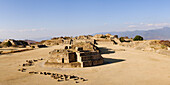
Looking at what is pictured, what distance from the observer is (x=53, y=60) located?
1512 cm

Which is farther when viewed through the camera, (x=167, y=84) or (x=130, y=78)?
(x=130, y=78)

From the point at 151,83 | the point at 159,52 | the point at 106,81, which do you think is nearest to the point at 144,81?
the point at 151,83

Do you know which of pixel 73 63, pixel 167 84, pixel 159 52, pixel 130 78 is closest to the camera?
pixel 167 84

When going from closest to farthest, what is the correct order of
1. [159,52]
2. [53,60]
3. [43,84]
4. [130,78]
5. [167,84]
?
[167,84] < [43,84] < [130,78] < [53,60] < [159,52]

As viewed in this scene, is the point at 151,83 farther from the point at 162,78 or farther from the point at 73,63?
the point at 73,63

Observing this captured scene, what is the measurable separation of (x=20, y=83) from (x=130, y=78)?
8225mm

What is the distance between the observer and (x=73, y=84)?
912 cm

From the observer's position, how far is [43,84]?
930cm

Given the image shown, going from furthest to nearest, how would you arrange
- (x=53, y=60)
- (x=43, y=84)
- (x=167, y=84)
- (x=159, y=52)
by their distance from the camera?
(x=159, y=52), (x=53, y=60), (x=43, y=84), (x=167, y=84)

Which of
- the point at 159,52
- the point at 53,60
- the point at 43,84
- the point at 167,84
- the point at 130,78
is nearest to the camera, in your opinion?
the point at 167,84

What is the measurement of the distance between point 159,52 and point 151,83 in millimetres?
18603

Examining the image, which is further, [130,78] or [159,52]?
[159,52]

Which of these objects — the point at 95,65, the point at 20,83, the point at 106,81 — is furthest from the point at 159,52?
the point at 20,83

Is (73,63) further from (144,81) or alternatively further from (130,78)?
(144,81)
